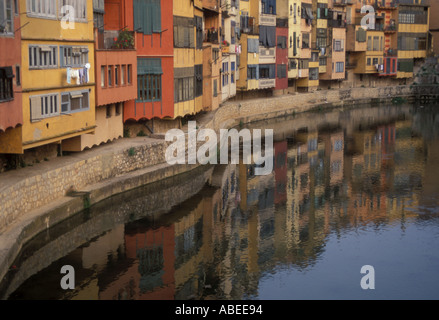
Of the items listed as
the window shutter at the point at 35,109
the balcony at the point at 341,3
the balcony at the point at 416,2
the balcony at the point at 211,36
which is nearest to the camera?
the window shutter at the point at 35,109

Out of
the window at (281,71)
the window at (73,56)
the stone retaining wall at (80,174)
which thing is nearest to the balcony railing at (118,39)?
the window at (73,56)

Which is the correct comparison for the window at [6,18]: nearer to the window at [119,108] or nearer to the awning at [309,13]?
the window at [119,108]

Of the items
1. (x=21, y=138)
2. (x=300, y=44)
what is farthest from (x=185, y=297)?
(x=300, y=44)

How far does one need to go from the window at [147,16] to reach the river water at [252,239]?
734 cm

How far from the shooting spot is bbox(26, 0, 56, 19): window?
2523cm

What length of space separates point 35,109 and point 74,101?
3213 millimetres

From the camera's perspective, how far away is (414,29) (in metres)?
89.8

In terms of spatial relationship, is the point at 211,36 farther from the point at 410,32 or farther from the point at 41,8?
the point at 410,32

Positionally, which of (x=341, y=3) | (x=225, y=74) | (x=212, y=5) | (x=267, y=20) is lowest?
(x=225, y=74)

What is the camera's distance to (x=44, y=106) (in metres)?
26.5

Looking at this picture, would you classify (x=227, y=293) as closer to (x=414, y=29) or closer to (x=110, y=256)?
(x=110, y=256)

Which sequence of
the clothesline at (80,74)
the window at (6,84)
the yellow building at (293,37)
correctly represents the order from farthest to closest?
1. the yellow building at (293,37)
2. the clothesline at (80,74)
3. the window at (6,84)

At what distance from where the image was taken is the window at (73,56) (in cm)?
2784

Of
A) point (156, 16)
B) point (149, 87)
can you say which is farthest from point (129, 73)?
point (156, 16)
